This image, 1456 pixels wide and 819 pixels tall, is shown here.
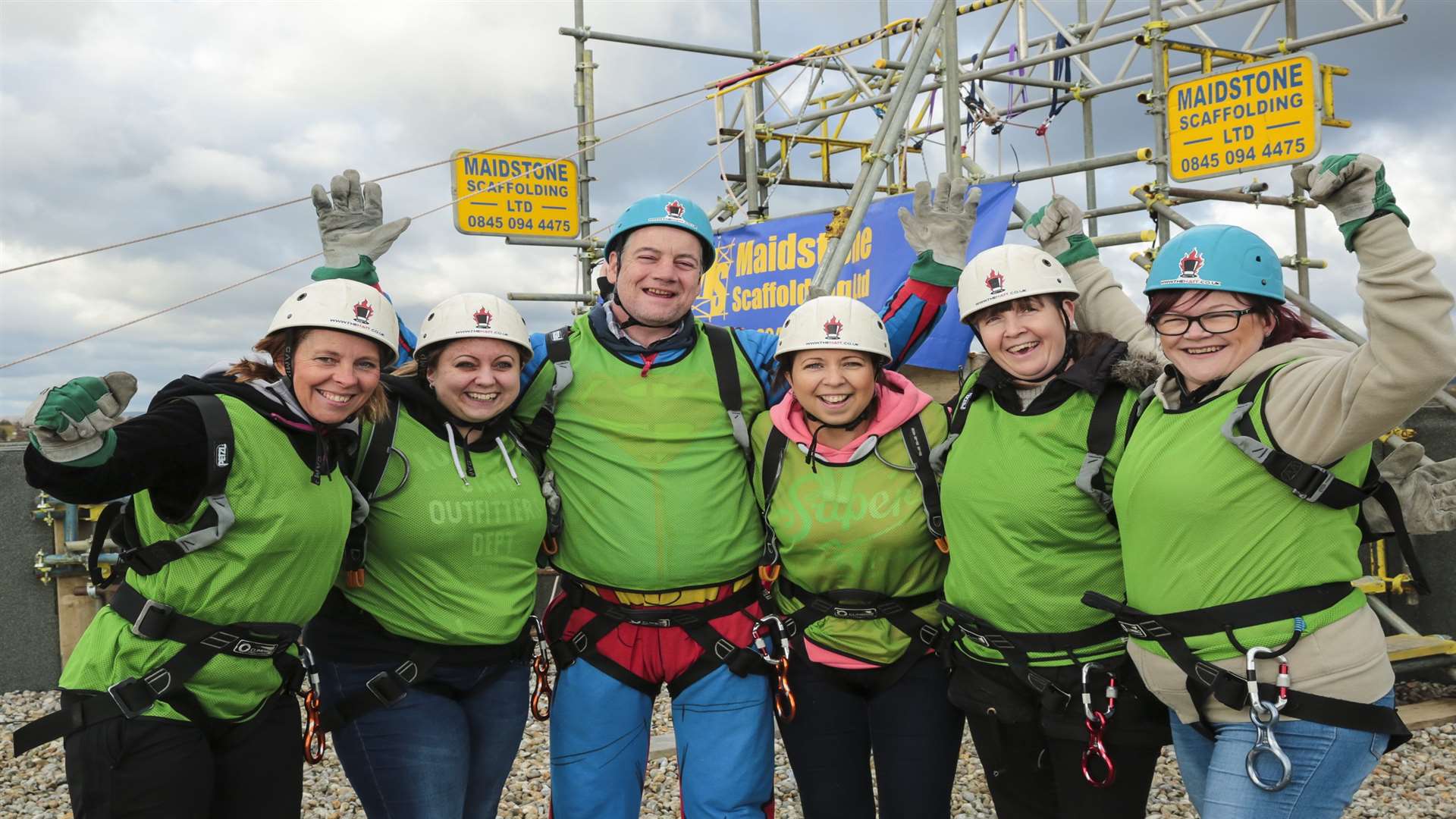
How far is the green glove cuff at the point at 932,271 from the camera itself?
4.50 metres

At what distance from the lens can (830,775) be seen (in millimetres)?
3879

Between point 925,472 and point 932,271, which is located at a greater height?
point 932,271

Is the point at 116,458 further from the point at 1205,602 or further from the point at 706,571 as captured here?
the point at 1205,602

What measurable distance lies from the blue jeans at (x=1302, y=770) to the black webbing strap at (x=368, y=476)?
2816mm

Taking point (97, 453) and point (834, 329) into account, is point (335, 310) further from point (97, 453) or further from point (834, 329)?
point (834, 329)

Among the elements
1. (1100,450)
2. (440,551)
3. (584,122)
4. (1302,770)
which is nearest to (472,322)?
(440,551)

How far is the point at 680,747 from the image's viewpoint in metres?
4.08

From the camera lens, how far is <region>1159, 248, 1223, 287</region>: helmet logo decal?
9.77ft

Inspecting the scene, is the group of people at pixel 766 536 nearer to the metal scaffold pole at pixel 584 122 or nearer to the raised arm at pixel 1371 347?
the raised arm at pixel 1371 347

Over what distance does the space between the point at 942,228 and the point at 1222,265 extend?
66.3 inches

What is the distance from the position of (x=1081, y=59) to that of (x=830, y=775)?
12150 millimetres

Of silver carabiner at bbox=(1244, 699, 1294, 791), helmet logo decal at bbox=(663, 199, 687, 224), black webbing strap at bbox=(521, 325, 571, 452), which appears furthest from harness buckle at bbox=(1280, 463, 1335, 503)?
black webbing strap at bbox=(521, 325, 571, 452)

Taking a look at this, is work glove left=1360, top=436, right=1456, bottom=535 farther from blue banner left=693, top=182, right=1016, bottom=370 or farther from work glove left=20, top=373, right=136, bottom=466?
blue banner left=693, top=182, right=1016, bottom=370

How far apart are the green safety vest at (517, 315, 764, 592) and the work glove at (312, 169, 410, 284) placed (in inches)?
38.9
